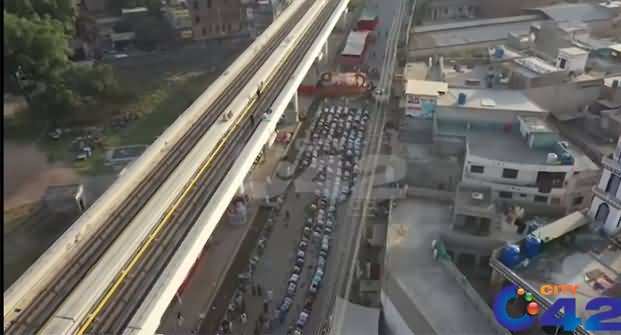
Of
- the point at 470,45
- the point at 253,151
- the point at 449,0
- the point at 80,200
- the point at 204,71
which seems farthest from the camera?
the point at 449,0

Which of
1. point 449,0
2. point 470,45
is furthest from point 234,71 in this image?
point 449,0

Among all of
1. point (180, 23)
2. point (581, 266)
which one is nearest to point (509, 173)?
point (581, 266)

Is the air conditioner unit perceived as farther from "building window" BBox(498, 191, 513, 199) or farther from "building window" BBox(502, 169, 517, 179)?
"building window" BBox(502, 169, 517, 179)

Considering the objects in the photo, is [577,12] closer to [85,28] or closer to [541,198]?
[541,198]

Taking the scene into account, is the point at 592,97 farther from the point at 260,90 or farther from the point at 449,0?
the point at 449,0

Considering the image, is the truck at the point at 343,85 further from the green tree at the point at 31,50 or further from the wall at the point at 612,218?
the wall at the point at 612,218
